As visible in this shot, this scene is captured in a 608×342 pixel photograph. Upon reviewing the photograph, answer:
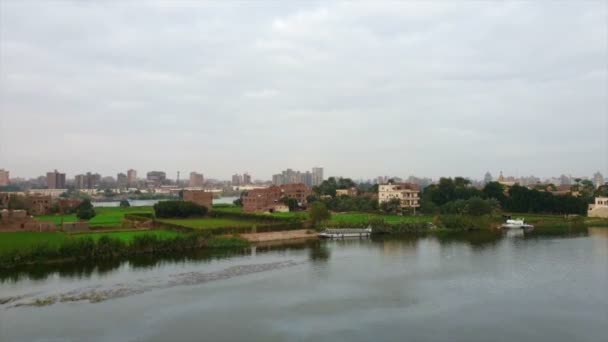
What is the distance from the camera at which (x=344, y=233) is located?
97.1ft

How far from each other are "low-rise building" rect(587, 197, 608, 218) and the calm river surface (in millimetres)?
17999

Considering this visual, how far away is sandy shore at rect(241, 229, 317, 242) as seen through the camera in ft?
85.9

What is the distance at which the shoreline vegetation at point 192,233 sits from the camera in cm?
1936

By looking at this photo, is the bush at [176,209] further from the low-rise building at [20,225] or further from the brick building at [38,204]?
the brick building at [38,204]

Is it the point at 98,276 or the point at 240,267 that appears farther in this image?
the point at 240,267

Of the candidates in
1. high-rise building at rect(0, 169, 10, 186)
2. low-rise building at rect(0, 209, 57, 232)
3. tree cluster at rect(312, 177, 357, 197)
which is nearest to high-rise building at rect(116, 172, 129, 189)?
high-rise building at rect(0, 169, 10, 186)

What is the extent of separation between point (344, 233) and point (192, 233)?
31.3 feet

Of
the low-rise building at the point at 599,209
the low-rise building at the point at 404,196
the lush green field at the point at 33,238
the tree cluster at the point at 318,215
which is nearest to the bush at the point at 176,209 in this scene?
the lush green field at the point at 33,238

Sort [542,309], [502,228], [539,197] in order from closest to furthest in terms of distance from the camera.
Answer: [542,309] → [502,228] → [539,197]

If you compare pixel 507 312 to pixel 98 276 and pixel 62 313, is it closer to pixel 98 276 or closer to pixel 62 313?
pixel 62 313

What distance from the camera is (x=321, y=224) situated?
3052 centimetres

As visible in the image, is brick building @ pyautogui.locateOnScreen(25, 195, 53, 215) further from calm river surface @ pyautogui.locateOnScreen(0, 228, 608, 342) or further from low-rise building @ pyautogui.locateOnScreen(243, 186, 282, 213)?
calm river surface @ pyautogui.locateOnScreen(0, 228, 608, 342)

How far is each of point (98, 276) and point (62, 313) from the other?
455 centimetres

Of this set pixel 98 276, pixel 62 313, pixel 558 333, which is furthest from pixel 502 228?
pixel 62 313
